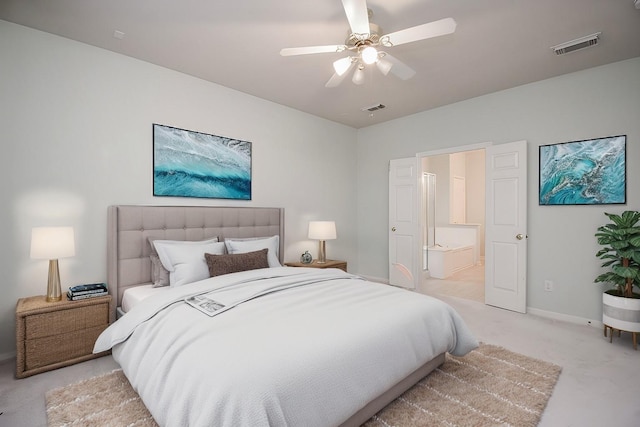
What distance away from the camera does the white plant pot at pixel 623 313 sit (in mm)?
2805

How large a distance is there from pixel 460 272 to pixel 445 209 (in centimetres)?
154

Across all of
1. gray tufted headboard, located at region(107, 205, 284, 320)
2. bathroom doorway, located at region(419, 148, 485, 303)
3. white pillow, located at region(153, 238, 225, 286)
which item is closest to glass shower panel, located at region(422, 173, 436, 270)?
bathroom doorway, located at region(419, 148, 485, 303)

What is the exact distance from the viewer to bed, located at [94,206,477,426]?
1.36 metres

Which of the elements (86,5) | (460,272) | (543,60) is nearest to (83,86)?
(86,5)

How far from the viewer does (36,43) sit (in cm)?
262

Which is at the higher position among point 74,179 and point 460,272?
point 74,179

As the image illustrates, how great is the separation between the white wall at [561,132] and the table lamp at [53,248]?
4001mm

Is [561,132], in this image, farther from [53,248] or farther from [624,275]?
[53,248]

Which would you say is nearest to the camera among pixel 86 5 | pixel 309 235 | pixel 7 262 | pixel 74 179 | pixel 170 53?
pixel 86 5

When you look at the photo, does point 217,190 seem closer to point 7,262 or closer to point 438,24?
point 7,262

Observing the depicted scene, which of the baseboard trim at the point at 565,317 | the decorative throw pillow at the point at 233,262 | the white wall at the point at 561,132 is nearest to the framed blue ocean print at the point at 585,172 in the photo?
the white wall at the point at 561,132

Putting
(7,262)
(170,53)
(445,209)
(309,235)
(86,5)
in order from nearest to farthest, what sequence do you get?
(86,5) → (7,262) → (170,53) → (309,235) → (445,209)

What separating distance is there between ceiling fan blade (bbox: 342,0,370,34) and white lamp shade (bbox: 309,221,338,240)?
269 centimetres

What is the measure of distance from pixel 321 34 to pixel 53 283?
2978 millimetres
